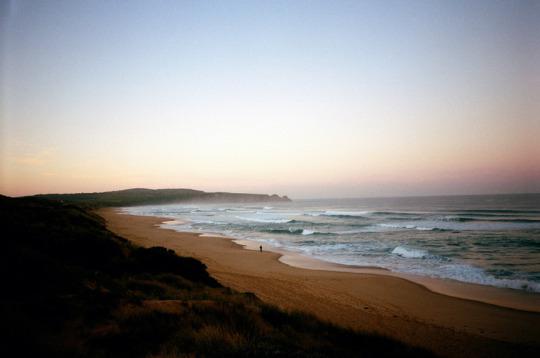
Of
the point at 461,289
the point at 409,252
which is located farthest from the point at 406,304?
the point at 409,252

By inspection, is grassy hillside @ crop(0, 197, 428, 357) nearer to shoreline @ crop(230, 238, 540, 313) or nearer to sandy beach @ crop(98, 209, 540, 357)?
sandy beach @ crop(98, 209, 540, 357)

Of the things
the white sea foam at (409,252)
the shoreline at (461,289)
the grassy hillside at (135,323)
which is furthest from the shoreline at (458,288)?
the grassy hillside at (135,323)

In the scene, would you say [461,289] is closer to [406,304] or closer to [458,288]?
[458,288]

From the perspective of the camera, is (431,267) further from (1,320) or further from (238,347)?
(1,320)

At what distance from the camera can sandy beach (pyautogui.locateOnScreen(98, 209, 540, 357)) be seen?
709 centimetres

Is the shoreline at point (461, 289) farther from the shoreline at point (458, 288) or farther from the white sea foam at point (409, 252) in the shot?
the white sea foam at point (409, 252)

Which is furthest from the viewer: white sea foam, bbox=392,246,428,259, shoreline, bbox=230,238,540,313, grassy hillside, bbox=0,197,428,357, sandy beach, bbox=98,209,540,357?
white sea foam, bbox=392,246,428,259

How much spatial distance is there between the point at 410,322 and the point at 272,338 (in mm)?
5733

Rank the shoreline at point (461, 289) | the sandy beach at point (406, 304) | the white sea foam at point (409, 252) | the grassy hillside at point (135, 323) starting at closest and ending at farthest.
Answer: the grassy hillside at point (135, 323) → the sandy beach at point (406, 304) → the shoreline at point (461, 289) → the white sea foam at point (409, 252)

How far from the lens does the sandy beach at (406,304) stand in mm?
7094

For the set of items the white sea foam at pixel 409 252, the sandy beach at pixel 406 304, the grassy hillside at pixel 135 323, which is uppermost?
the grassy hillside at pixel 135 323

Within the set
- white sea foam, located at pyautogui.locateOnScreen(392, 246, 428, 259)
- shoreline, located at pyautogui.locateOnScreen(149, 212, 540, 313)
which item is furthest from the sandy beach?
white sea foam, located at pyautogui.locateOnScreen(392, 246, 428, 259)

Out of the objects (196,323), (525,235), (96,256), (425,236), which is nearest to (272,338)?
(196,323)

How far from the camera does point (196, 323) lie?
4.82 meters
